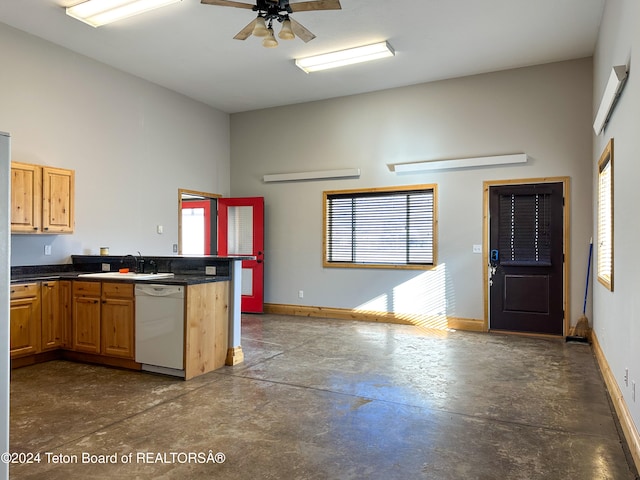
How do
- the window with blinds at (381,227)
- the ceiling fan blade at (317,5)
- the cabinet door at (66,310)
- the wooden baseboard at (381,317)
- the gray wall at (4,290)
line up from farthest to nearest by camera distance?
the window with blinds at (381,227)
the wooden baseboard at (381,317)
the cabinet door at (66,310)
the ceiling fan blade at (317,5)
the gray wall at (4,290)

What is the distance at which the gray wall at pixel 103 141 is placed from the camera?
4887 mm

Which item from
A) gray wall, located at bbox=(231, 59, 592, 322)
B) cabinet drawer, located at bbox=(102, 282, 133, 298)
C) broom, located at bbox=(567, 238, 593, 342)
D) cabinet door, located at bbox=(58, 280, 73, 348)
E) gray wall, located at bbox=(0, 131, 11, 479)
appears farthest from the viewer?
gray wall, located at bbox=(231, 59, 592, 322)

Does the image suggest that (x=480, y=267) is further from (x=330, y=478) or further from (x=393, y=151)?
(x=330, y=478)

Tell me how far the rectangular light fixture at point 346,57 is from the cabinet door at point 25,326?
13.8 ft

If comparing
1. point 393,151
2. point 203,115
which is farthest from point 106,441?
point 203,115

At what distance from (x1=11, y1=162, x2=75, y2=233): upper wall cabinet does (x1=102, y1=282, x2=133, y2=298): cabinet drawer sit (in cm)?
109

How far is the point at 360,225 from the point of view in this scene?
7086mm

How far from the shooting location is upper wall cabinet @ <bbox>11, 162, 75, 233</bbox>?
14.6 ft

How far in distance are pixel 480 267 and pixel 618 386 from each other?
2971 mm

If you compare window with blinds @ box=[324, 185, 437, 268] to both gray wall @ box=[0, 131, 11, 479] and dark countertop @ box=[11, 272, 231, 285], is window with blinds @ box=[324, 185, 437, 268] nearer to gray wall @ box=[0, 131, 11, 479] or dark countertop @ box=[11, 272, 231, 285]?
dark countertop @ box=[11, 272, 231, 285]

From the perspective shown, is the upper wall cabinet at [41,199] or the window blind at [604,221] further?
the upper wall cabinet at [41,199]

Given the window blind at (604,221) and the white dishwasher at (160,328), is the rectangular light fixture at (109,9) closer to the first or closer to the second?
the white dishwasher at (160,328)

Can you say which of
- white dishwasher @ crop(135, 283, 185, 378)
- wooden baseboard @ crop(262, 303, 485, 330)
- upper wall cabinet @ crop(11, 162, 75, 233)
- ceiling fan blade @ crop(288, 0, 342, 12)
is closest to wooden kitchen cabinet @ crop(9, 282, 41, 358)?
upper wall cabinet @ crop(11, 162, 75, 233)

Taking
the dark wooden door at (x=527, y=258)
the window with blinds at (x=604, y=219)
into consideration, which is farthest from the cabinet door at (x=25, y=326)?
the dark wooden door at (x=527, y=258)
